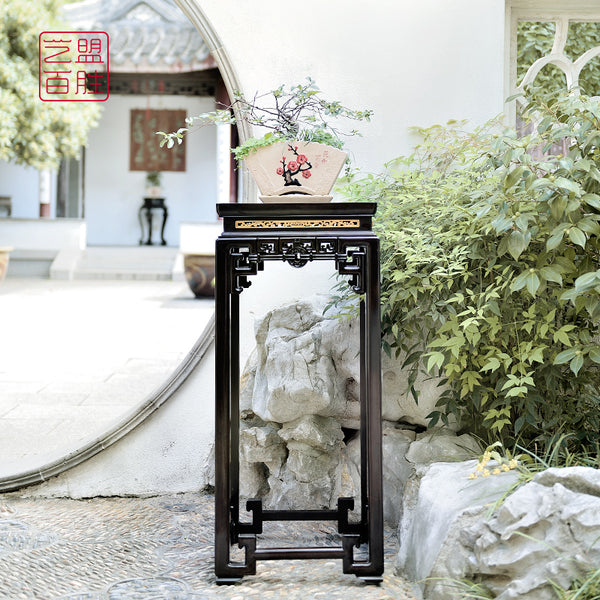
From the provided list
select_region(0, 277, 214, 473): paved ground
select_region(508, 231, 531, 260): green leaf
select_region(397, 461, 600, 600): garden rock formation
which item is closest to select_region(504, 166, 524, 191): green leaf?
select_region(508, 231, 531, 260): green leaf

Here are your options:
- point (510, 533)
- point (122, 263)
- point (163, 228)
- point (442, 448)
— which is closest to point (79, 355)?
point (442, 448)

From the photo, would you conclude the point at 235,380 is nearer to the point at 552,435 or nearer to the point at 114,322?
the point at 552,435

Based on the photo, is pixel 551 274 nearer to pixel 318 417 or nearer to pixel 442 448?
pixel 442 448

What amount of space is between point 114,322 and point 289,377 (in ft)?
17.6

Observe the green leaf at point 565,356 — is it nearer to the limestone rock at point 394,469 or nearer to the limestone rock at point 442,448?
the limestone rock at point 442,448

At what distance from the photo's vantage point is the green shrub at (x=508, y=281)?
6.56 ft

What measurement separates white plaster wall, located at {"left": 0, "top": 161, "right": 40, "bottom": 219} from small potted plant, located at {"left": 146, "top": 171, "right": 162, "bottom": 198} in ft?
6.38

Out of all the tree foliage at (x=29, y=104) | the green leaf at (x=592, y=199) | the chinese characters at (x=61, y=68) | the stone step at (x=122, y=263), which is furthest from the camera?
the stone step at (x=122, y=263)

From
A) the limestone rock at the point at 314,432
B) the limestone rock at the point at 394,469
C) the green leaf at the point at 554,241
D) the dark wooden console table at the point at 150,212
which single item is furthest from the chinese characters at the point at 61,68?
the green leaf at the point at 554,241

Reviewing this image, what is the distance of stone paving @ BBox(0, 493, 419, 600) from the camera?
78.5 inches

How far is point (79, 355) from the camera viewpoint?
19.8ft

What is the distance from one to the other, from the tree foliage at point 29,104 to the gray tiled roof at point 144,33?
7.54ft

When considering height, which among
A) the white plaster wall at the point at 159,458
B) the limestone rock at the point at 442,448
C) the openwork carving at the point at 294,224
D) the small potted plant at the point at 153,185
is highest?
the small potted plant at the point at 153,185

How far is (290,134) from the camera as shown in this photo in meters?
2.18
